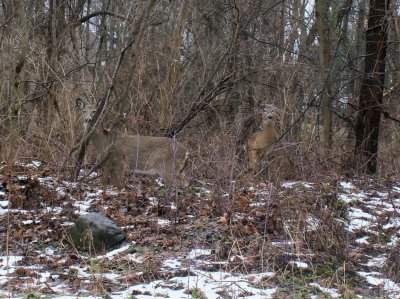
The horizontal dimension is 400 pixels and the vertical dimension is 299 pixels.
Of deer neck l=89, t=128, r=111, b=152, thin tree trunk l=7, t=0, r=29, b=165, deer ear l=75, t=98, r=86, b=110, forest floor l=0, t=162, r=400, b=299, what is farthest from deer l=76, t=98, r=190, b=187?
thin tree trunk l=7, t=0, r=29, b=165

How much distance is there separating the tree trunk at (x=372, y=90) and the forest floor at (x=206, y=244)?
2598mm

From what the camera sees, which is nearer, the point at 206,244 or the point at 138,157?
the point at 206,244

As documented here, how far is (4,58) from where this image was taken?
13016 mm

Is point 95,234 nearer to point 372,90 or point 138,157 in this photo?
point 138,157

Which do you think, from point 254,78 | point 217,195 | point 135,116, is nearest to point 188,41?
point 254,78

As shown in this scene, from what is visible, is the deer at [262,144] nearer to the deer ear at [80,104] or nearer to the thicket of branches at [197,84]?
the thicket of branches at [197,84]

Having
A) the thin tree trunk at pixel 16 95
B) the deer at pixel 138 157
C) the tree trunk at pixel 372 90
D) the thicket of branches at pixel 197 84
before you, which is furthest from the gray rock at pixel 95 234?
the tree trunk at pixel 372 90

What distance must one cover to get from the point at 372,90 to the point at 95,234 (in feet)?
22.6

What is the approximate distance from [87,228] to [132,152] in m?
3.61

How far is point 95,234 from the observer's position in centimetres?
757

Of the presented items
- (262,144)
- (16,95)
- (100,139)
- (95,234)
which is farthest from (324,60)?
(95,234)

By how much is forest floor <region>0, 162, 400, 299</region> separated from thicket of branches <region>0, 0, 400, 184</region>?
34.8 inches

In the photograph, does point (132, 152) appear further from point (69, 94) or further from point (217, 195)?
point (217, 195)

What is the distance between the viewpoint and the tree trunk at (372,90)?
40.7ft
